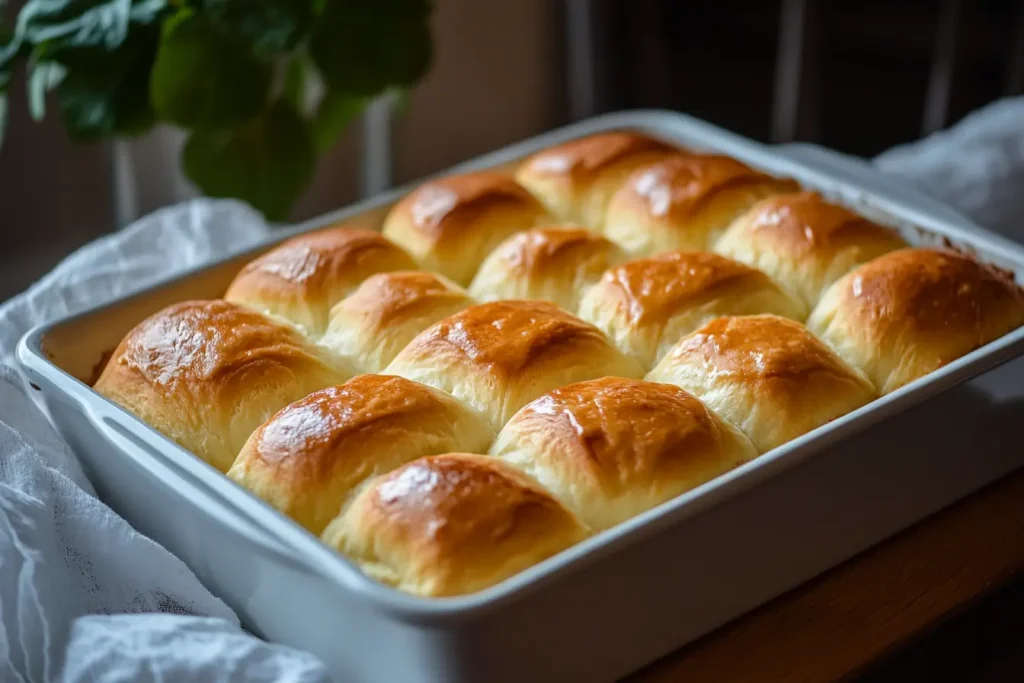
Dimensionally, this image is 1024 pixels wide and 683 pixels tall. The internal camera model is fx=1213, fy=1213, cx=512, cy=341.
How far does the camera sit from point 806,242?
1.05m

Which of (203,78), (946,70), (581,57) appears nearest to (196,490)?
(203,78)

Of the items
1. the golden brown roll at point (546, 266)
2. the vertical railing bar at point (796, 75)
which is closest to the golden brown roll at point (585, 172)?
the golden brown roll at point (546, 266)

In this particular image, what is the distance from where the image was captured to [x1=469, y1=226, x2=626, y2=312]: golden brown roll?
1.03 m

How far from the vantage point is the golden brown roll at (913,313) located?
91 cm

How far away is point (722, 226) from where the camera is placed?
1132 mm

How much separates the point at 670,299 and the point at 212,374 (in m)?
0.36

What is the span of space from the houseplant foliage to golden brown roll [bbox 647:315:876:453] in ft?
1.45

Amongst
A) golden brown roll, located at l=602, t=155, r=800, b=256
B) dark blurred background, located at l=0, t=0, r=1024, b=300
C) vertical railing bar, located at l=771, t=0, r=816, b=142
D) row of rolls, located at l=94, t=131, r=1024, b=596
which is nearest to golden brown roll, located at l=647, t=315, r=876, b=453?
row of rolls, located at l=94, t=131, r=1024, b=596

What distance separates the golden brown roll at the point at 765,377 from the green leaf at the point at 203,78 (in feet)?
1.59

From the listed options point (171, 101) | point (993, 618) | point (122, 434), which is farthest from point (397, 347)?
point (993, 618)

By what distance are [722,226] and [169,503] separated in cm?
59

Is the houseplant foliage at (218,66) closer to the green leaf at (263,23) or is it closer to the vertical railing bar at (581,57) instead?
the green leaf at (263,23)

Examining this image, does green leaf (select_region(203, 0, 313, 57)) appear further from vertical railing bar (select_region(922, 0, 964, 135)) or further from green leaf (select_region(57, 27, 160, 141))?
vertical railing bar (select_region(922, 0, 964, 135))

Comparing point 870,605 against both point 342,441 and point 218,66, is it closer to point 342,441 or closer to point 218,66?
point 342,441
